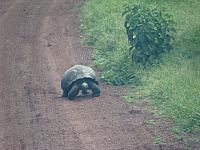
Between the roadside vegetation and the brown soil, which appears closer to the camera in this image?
the brown soil

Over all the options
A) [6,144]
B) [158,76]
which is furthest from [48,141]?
[158,76]

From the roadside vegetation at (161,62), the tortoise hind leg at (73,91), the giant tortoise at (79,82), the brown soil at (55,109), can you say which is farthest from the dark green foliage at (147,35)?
the tortoise hind leg at (73,91)

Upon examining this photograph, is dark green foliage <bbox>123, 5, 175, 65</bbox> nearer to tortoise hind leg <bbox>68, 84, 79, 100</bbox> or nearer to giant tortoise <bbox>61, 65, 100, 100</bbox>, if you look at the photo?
giant tortoise <bbox>61, 65, 100, 100</bbox>

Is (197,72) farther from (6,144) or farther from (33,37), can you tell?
(33,37)

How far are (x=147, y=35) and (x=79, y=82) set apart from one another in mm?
2062

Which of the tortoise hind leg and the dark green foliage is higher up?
the dark green foliage

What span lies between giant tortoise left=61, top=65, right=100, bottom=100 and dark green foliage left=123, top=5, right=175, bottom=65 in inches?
63.0

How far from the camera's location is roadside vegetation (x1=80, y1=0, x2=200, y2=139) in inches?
378

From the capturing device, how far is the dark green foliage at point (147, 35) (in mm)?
12039

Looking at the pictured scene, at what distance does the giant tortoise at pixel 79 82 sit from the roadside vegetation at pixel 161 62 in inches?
27.6

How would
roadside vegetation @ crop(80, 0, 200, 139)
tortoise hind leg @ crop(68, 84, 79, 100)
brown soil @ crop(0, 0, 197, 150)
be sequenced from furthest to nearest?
tortoise hind leg @ crop(68, 84, 79, 100) < roadside vegetation @ crop(80, 0, 200, 139) < brown soil @ crop(0, 0, 197, 150)

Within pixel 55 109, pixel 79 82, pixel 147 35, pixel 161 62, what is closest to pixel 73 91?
pixel 79 82

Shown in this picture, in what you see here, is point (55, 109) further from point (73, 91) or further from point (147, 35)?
point (147, 35)

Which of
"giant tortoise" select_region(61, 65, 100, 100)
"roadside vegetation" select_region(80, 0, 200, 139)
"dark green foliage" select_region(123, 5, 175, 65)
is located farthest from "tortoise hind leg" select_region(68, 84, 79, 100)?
"dark green foliage" select_region(123, 5, 175, 65)
